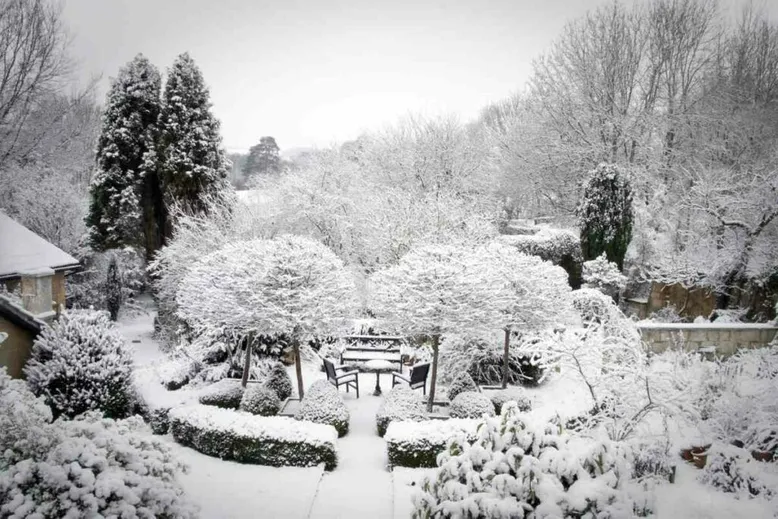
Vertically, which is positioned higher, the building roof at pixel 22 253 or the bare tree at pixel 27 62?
the bare tree at pixel 27 62

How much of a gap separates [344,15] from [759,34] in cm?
1224

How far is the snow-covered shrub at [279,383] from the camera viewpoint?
9016 mm

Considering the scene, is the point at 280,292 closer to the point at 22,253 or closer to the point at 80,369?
the point at 80,369

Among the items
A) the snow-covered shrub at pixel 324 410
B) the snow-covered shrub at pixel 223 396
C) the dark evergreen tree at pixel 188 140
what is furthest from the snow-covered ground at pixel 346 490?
the dark evergreen tree at pixel 188 140

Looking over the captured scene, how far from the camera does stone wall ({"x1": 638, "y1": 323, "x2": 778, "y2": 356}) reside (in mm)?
10004

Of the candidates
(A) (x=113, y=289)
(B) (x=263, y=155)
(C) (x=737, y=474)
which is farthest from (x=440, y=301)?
(B) (x=263, y=155)

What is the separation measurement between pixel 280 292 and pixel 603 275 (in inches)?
401

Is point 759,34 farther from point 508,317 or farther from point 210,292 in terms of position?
point 210,292

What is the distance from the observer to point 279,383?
360 inches

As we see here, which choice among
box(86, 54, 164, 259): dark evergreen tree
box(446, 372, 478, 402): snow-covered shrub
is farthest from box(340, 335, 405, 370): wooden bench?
box(86, 54, 164, 259): dark evergreen tree

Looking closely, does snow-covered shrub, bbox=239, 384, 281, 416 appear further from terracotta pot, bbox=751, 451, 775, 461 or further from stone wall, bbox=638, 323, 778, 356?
stone wall, bbox=638, 323, 778, 356

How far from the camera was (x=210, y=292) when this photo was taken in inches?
343

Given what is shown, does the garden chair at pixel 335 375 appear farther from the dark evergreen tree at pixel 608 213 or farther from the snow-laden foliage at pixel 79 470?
the dark evergreen tree at pixel 608 213

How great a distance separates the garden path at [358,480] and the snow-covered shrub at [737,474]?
4.42 meters
